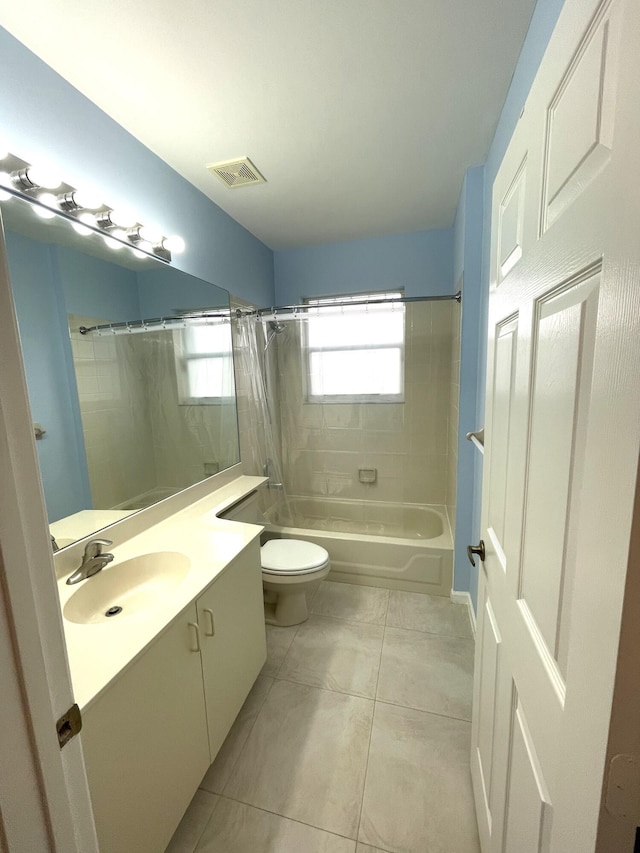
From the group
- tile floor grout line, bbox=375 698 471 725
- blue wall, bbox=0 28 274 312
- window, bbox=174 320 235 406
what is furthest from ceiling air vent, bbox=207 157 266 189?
tile floor grout line, bbox=375 698 471 725

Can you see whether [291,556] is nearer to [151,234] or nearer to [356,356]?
[356,356]

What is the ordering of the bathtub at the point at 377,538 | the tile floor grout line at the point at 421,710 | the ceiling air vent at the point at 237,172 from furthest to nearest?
the bathtub at the point at 377,538 < the ceiling air vent at the point at 237,172 < the tile floor grout line at the point at 421,710

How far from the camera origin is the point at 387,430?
8.70 ft

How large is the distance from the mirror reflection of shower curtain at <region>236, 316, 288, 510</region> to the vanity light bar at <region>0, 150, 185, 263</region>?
0.78 m

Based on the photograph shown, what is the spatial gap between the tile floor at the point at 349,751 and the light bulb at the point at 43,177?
82.9 inches

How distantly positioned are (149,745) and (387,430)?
2.19 meters

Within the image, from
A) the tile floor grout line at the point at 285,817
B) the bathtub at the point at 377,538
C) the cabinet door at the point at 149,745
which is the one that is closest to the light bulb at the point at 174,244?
the cabinet door at the point at 149,745

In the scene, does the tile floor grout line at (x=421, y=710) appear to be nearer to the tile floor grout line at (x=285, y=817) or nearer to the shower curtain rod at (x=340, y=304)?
the tile floor grout line at (x=285, y=817)

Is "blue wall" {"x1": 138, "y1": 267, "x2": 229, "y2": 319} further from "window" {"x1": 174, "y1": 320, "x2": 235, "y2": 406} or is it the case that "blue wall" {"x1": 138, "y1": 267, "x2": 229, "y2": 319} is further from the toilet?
the toilet

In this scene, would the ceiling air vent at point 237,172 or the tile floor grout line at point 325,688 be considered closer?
the tile floor grout line at point 325,688

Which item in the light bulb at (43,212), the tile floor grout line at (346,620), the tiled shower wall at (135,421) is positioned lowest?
the tile floor grout line at (346,620)

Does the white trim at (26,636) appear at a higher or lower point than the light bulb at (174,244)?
lower

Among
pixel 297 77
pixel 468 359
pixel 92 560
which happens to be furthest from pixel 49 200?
pixel 468 359

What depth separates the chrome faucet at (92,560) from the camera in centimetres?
113
